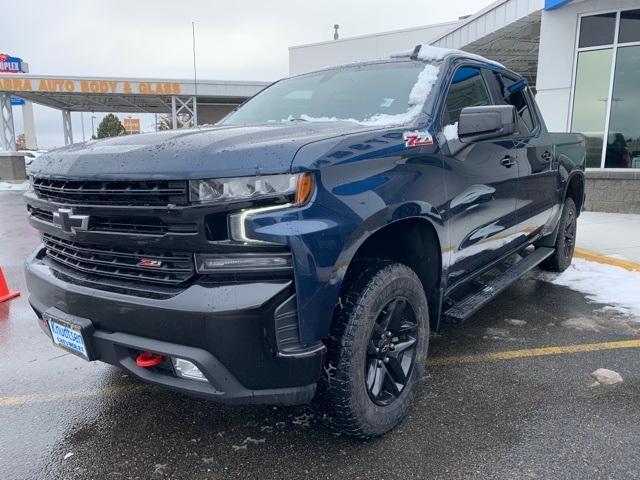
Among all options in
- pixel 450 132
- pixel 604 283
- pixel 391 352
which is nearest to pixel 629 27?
pixel 604 283

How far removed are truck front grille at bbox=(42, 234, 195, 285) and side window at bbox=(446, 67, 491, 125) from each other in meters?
1.92

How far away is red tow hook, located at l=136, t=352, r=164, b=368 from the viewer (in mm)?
2244

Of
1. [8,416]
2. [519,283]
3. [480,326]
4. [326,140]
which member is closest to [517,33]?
[519,283]

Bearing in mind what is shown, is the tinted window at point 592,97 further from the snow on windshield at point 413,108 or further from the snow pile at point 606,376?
the snow on windshield at point 413,108

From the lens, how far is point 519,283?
5617mm

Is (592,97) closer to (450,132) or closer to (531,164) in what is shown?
(531,164)

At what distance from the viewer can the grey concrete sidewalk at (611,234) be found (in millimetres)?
6637

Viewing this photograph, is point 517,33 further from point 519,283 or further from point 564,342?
point 564,342

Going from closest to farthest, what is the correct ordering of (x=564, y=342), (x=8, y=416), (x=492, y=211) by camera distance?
(x=8, y=416) < (x=492, y=211) < (x=564, y=342)

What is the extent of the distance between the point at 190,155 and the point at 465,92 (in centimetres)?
223

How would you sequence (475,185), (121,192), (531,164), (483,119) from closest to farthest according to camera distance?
(121,192) → (483,119) → (475,185) → (531,164)

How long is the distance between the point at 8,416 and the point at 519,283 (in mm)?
4852

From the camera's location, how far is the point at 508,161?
3836 mm

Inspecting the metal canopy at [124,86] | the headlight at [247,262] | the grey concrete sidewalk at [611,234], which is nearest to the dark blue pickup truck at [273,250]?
the headlight at [247,262]
